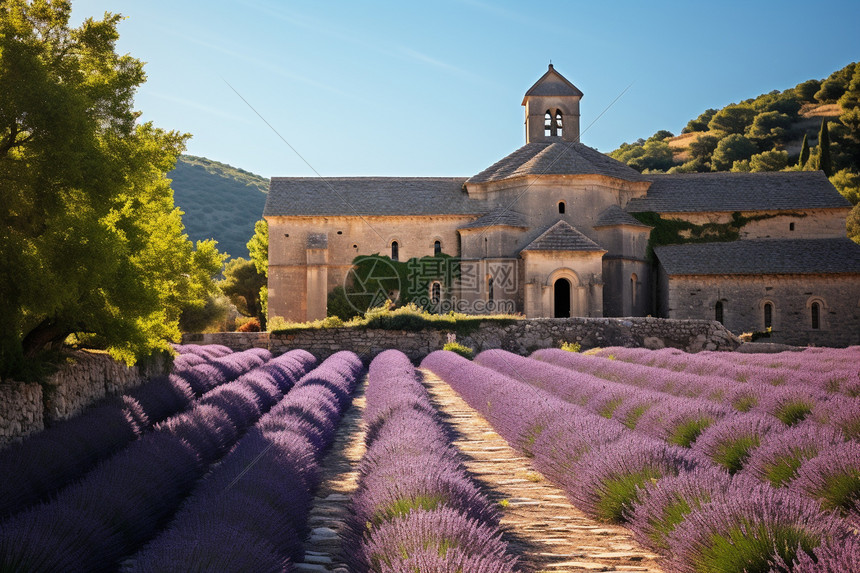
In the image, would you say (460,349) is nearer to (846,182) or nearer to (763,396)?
(763,396)

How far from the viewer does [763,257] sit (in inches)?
1188

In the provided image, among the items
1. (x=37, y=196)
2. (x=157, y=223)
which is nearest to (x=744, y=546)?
(x=37, y=196)

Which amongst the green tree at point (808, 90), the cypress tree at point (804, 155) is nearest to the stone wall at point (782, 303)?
the cypress tree at point (804, 155)

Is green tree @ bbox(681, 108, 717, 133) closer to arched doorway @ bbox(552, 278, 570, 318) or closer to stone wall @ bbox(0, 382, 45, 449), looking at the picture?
arched doorway @ bbox(552, 278, 570, 318)

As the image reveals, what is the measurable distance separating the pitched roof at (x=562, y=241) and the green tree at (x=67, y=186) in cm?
2130

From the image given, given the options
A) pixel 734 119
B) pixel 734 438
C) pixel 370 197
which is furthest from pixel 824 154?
pixel 734 438

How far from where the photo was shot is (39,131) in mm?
7285

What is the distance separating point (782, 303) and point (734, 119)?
240ft

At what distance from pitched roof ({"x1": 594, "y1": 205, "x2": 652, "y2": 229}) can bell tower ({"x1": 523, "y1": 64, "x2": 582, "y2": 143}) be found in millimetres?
6933

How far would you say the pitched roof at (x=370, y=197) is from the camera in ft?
111

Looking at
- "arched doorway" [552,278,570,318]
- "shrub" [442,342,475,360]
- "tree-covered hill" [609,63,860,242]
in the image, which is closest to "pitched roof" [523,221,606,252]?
"arched doorway" [552,278,570,318]

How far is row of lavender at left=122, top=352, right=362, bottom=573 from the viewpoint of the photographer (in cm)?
337

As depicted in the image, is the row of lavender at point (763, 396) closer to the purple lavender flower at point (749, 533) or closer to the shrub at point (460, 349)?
the purple lavender flower at point (749, 533)

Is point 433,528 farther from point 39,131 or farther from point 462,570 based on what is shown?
point 39,131
